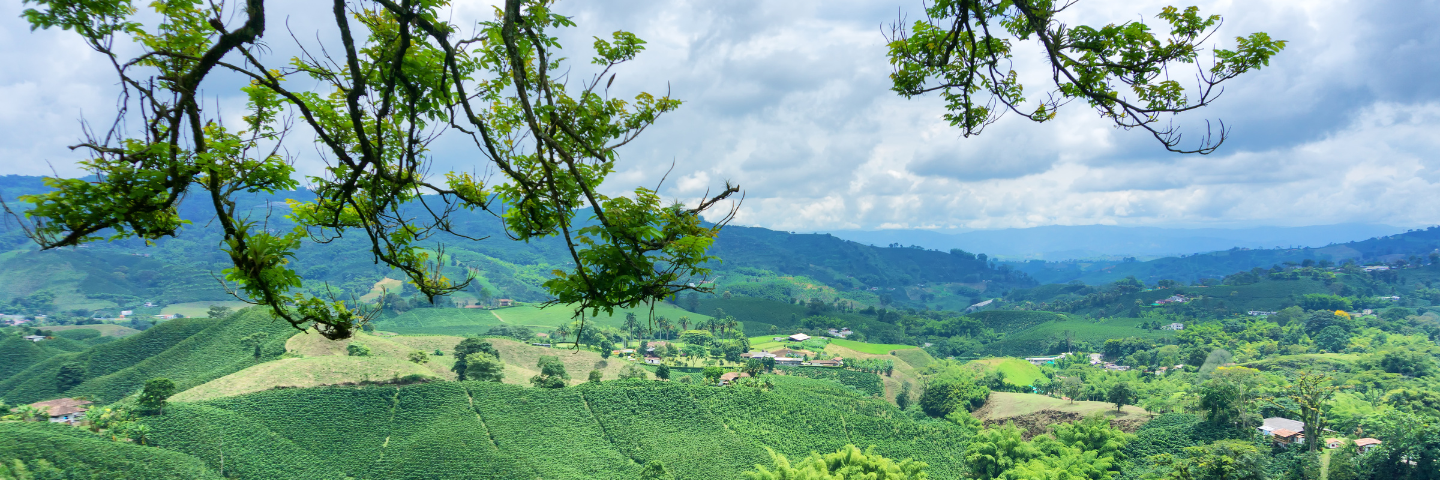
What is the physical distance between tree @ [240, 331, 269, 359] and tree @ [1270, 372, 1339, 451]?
218 feet

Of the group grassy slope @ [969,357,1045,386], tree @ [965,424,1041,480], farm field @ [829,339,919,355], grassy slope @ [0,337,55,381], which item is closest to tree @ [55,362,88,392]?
grassy slope @ [0,337,55,381]

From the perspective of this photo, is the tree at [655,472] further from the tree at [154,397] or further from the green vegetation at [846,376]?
the green vegetation at [846,376]

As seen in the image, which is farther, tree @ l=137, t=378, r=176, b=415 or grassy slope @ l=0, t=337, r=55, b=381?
grassy slope @ l=0, t=337, r=55, b=381

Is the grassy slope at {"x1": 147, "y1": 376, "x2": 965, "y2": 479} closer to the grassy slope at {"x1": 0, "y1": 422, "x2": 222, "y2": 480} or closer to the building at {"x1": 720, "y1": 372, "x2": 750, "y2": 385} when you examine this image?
the grassy slope at {"x1": 0, "y1": 422, "x2": 222, "y2": 480}

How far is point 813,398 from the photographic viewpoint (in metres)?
43.5

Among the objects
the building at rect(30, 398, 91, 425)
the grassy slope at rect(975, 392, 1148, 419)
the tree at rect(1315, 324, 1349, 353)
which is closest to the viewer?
the building at rect(30, 398, 91, 425)

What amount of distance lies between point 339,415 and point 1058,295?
5542 inches

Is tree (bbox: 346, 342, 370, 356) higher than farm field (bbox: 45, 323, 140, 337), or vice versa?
tree (bbox: 346, 342, 370, 356)

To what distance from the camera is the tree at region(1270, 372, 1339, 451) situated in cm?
3047

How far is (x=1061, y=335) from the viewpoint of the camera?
7944cm

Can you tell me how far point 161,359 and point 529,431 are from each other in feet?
117

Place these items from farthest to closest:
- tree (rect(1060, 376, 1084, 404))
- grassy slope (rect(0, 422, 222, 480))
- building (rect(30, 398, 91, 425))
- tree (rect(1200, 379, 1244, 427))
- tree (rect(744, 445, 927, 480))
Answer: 1. tree (rect(1060, 376, 1084, 404))
2. building (rect(30, 398, 91, 425))
3. tree (rect(1200, 379, 1244, 427))
4. tree (rect(744, 445, 927, 480))
5. grassy slope (rect(0, 422, 222, 480))

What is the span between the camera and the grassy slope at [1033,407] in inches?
1563

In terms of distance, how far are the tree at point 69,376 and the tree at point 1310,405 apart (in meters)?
80.9
